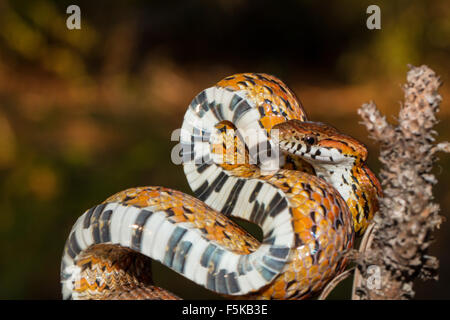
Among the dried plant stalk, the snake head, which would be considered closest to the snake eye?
the snake head

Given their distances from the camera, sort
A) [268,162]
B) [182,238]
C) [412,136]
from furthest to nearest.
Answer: [268,162]
[182,238]
[412,136]

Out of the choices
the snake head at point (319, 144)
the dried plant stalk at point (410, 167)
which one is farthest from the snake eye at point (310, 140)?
the dried plant stalk at point (410, 167)

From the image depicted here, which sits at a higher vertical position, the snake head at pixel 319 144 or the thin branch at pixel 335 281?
the snake head at pixel 319 144

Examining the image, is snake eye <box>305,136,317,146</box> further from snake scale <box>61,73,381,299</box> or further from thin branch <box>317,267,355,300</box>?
thin branch <box>317,267,355,300</box>

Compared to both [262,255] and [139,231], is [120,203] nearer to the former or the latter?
[139,231]

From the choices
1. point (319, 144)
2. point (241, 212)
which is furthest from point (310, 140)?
point (241, 212)

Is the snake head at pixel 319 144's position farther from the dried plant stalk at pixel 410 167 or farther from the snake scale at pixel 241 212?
the dried plant stalk at pixel 410 167
